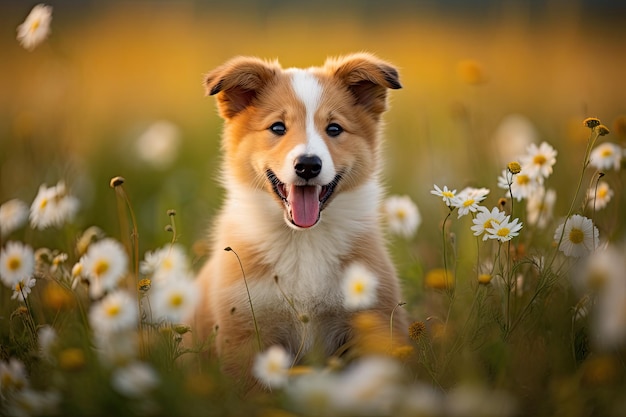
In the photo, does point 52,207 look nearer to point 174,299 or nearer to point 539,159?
point 174,299

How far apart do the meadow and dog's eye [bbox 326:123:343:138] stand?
0.62 m

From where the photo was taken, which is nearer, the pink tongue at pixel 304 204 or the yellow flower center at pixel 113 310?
the yellow flower center at pixel 113 310

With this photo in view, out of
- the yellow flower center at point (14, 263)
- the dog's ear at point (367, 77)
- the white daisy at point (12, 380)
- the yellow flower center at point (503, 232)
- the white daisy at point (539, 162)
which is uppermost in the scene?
the dog's ear at point (367, 77)

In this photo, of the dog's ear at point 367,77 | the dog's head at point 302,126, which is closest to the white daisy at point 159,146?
the dog's head at point 302,126

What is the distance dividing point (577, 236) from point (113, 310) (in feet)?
6.40

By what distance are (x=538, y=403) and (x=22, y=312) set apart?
2222 millimetres

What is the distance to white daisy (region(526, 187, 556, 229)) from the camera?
3.93 m

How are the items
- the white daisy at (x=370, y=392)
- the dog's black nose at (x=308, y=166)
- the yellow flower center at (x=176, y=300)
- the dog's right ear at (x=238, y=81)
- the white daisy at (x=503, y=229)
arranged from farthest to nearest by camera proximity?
the dog's right ear at (x=238, y=81) < the dog's black nose at (x=308, y=166) < the white daisy at (x=503, y=229) < the yellow flower center at (x=176, y=300) < the white daisy at (x=370, y=392)

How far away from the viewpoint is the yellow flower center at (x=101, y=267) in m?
3.06

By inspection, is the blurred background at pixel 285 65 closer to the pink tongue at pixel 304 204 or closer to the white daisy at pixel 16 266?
the white daisy at pixel 16 266

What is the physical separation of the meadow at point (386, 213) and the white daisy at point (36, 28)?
0.39ft

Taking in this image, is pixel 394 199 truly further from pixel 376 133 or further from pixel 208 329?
pixel 208 329

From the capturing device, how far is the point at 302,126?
12.6ft

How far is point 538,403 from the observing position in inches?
109
